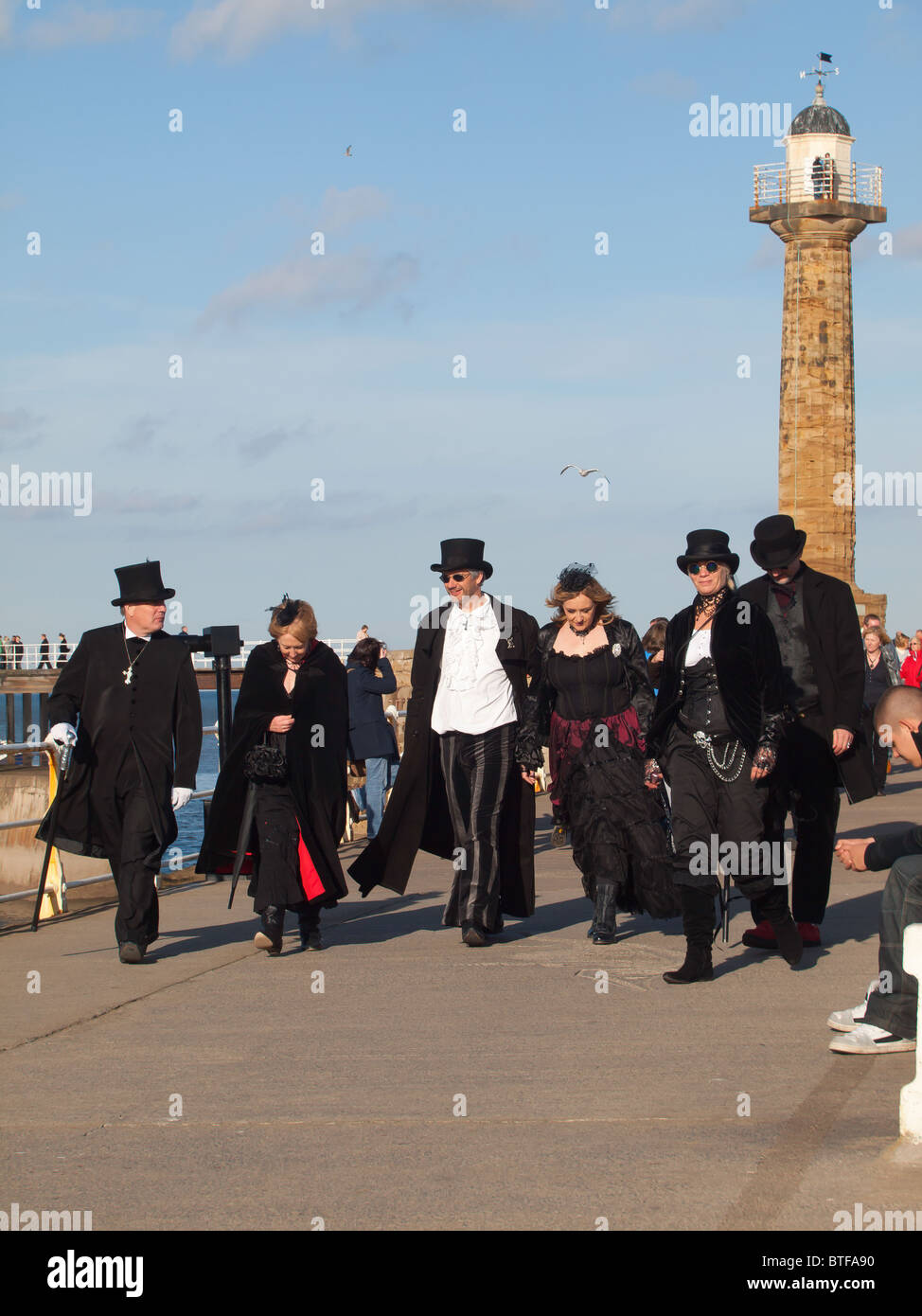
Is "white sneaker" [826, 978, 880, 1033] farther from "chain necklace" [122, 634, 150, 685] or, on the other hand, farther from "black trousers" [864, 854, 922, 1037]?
"chain necklace" [122, 634, 150, 685]

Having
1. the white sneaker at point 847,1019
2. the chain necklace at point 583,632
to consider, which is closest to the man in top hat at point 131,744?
the chain necklace at point 583,632

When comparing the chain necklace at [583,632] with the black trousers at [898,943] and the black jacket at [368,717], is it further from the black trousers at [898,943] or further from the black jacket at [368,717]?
the black jacket at [368,717]

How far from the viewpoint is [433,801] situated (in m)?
9.78

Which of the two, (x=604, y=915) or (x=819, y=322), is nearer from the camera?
(x=604, y=915)

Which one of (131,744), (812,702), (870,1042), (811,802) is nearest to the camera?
(870,1042)

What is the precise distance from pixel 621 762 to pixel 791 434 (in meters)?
37.6

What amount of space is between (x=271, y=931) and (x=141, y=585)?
6.49ft

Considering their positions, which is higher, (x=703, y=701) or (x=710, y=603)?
(x=710, y=603)

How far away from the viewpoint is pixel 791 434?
149 feet

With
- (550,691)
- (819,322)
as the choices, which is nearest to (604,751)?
(550,691)

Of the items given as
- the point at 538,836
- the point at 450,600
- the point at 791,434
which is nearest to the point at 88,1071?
the point at 450,600

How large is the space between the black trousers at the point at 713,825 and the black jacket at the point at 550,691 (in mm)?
921

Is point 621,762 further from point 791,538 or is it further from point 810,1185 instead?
point 810,1185

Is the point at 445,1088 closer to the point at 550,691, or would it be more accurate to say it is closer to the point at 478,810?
the point at 478,810
